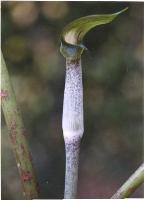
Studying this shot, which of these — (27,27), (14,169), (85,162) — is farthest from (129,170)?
(27,27)

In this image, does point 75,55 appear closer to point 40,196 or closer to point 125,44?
point 125,44

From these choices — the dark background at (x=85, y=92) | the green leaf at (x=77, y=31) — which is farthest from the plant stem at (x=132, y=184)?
the green leaf at (x=77, y=31)

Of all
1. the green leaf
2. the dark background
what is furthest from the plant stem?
the green leaf

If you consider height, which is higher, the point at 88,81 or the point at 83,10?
the point at 83,10

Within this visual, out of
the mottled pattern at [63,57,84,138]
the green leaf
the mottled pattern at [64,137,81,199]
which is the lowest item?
the mottled pattern at [64,137,81,199]

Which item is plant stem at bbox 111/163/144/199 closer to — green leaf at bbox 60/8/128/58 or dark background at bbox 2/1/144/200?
Answer: dark background at bbox 2/1/144/200
